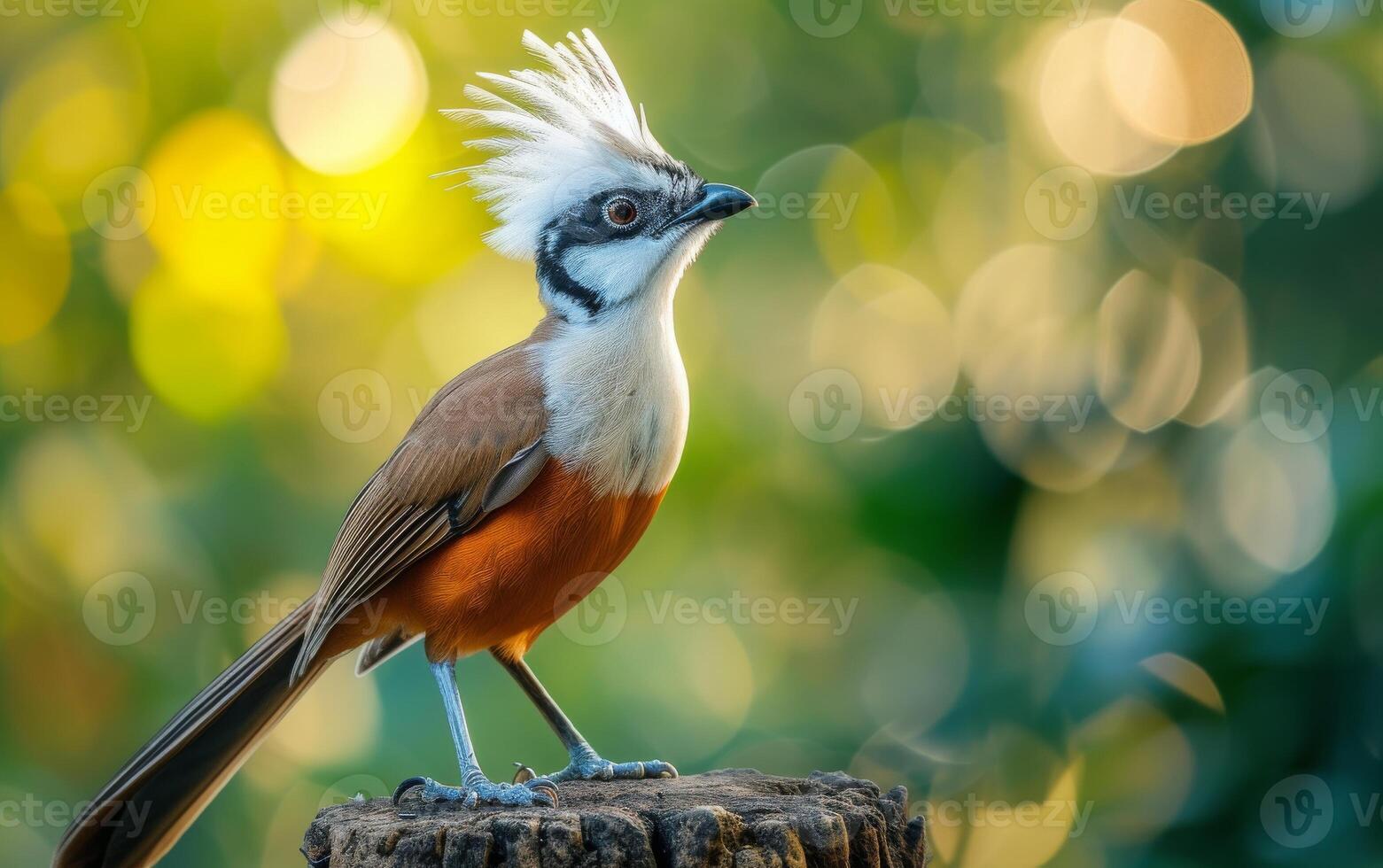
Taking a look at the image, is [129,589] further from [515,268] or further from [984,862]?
[984,862]

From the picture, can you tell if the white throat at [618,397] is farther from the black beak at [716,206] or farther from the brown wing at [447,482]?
the black beak at [716,206]

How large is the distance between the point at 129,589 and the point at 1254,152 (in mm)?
6265

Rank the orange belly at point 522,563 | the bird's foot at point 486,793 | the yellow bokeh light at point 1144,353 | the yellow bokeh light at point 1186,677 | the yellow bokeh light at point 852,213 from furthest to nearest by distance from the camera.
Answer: the yellow bokeh light at point 852,213 → the yellow bokeh light at point 1144,353 → the yellow bokeh light at point 1186,677 → the orange belly at point 522,563 → the bird's foot at point 486,793

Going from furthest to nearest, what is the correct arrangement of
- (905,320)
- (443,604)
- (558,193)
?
(905,320) < (558,193) < (443,604)

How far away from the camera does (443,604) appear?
4383 millimetres

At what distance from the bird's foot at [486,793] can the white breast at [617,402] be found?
1.03m

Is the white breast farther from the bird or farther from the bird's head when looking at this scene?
the bird's head

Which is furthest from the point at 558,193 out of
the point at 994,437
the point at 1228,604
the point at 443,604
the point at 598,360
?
the point at 1228,604

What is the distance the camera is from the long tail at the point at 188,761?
14.4ft

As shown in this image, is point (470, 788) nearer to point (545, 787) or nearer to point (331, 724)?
point (545, 787)

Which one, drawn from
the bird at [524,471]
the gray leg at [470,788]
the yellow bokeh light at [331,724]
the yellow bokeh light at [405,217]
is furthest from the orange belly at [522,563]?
the yellow bokeh light at [405,217]

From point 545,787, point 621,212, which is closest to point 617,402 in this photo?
point 621,212

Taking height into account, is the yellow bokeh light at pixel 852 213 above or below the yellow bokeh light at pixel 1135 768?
above

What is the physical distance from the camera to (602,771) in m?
4.60
